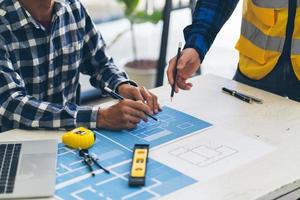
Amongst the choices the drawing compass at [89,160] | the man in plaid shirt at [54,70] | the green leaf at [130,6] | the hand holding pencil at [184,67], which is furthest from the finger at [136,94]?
the green leaf at [130,6]

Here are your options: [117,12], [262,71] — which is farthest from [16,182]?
[117,12]

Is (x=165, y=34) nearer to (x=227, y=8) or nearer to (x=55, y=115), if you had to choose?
(x=227, y=8)

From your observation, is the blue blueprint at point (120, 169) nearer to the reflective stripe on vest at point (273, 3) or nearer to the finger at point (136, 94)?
the finger at point (136, 94)

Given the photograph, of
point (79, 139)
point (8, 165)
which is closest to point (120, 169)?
point (79, 139)

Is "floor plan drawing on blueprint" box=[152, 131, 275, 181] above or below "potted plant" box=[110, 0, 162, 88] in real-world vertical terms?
above

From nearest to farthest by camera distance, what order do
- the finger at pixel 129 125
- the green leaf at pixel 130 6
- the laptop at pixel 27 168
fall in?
the laptop at pixel 27 168 < the finger at pixel 129 125 < the green leaf at pixel 130 6

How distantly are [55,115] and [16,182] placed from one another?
1.21 ft

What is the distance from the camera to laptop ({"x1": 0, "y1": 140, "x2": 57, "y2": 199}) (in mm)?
1202

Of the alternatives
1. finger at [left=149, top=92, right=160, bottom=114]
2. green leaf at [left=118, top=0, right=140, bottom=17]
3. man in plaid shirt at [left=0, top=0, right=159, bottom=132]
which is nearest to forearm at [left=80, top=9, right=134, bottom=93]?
man in plaid shirt at [left=0, top=0, right=159, bottom=132]

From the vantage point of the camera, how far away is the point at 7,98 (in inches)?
63.3

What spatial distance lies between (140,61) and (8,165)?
2319mm

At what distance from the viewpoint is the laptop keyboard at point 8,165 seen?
4.02 feet

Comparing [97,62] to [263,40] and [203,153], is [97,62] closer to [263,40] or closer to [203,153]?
[263,40]

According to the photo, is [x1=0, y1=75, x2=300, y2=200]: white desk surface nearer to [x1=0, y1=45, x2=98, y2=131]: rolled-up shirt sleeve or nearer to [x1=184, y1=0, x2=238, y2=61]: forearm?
[x1=0, y1=45, x2=98, y2=131]: rolled-up shirt sleeve
